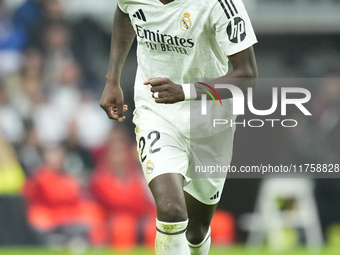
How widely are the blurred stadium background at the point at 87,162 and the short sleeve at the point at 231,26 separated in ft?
14.7

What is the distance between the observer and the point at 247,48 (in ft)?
14.3

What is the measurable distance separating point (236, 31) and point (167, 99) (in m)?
0.69

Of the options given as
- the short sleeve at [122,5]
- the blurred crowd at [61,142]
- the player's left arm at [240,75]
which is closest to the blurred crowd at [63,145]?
the blurred crowd at [61,142]

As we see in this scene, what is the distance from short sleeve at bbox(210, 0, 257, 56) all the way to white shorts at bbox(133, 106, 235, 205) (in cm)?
78

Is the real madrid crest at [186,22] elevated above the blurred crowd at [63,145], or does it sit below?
above

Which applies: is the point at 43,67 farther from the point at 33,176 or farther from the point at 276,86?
the point at 276,86

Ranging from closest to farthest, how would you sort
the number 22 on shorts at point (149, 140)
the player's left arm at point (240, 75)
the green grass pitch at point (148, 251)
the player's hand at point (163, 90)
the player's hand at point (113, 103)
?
the player's hand at point (163, 90) → the player's left arm at point (240, 75) → the number 22 on shorts at point (149, 140) → the player's hand at point (113, 103) → the green grass pitch at point (148, 251)

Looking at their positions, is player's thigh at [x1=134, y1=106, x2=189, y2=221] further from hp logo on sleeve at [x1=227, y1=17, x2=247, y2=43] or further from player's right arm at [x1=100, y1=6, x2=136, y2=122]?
hp logo on sleeve at [x1=227, y1=17, x2=247, y2=43]

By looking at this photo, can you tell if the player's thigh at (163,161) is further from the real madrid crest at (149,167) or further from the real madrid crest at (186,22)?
the real madrid crest at (186,22)

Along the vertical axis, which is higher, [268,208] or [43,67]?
[43,67]

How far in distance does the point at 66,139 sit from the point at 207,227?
14.6 ft

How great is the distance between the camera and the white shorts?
451cm

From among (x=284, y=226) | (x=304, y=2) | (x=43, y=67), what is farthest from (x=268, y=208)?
(x=304, y=2)

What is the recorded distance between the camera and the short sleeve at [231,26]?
4.35 meters
